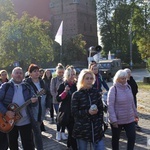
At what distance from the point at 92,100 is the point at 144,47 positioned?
28201mm

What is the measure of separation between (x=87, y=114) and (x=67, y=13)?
2361 inches

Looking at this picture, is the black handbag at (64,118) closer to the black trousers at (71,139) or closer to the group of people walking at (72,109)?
the group of people walking at (72,109)

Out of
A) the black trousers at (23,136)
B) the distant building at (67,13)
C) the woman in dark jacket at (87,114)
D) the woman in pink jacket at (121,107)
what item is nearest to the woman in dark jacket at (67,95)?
the woman in pink jacket at (121,107)

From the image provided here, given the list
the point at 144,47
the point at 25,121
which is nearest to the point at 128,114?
the point at 25,121

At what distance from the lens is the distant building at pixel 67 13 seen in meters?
61.9

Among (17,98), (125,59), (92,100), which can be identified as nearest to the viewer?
(92,100)

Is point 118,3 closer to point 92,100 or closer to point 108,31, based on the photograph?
point 108,31

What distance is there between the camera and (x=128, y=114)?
220 inches

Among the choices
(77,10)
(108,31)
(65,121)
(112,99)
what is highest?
(77,10)

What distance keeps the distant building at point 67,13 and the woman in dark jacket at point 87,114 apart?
56.8m

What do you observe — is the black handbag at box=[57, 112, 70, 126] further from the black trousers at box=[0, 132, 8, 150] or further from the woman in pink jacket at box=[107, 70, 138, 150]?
the black trousers at box=[0, 132, 8, 150]

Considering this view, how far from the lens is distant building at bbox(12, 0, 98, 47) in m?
61.9

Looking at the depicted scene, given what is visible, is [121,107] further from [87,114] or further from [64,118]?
[64,118]

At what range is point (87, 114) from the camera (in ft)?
15.2
